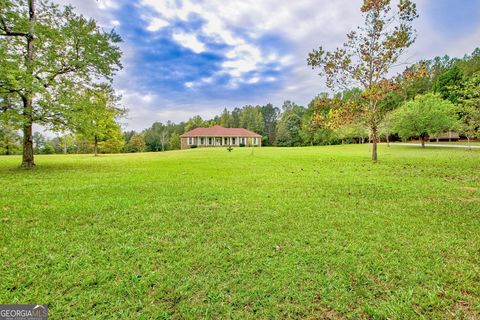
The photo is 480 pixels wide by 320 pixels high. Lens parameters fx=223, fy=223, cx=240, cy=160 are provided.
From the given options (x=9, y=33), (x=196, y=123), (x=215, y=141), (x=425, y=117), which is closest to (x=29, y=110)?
(x=9, y=33)

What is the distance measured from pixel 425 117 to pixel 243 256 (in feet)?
108

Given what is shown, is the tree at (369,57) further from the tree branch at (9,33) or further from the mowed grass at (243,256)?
the tree branch at (9,33)

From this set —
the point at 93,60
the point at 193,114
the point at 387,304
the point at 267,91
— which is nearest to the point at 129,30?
the point at 93,60

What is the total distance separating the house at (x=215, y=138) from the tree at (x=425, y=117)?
95.5 feet

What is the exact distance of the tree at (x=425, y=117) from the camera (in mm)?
26484

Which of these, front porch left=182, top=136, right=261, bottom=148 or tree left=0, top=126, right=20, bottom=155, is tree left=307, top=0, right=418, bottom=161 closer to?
front porch left=182, top=136, right=261, bottom=148

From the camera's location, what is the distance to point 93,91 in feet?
47.7

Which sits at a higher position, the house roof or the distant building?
the house roof

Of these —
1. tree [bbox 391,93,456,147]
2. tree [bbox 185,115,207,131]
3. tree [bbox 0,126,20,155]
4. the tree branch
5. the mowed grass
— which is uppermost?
tree [bbox 185,115,207,131]

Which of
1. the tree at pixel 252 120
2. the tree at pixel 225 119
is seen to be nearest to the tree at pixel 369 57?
the tree at pixel 252 120

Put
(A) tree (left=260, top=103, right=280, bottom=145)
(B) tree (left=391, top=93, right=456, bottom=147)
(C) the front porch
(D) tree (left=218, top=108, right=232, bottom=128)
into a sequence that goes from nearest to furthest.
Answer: (B) tree (left=391, top=93, right=456, bottom=147)
(C) the front porch
(D) tree (left=218, top=108, right=232, bottom=128)
(A) tree (left=260, top=103, right=280, bottom=145)

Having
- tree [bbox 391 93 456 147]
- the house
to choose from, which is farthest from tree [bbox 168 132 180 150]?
tree [bbox 391 93 456 147]

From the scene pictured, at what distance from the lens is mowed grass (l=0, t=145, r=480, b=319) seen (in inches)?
88.5

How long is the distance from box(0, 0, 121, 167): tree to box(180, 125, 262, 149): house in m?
34.3
